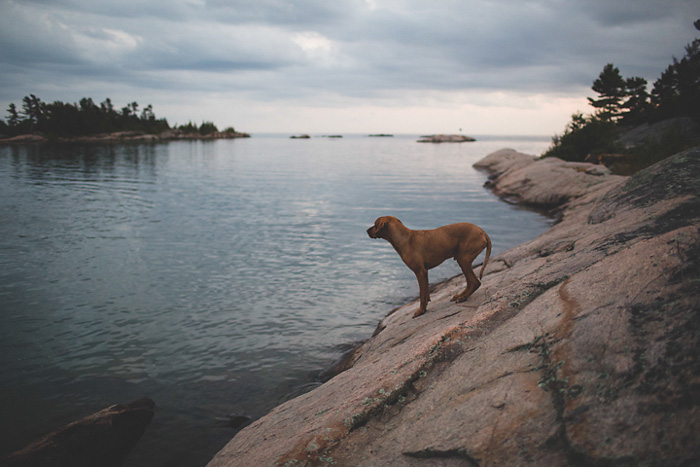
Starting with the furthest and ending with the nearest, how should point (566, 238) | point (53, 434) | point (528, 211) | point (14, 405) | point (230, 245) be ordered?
point (528, 211) < point (230, 245) < point (566, 238) < point (14, 405) < point (53, 434)

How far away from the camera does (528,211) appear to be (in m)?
25.1

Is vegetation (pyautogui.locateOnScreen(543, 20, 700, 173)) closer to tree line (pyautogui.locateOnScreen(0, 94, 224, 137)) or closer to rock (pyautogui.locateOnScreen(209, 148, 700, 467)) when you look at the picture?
rock (pyautogui.locateOnScreen(209, 148, 700, 467))

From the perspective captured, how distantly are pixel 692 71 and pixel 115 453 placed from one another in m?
58.8

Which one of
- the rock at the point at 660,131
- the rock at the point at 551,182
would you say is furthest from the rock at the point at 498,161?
the rock at the point at 551,182

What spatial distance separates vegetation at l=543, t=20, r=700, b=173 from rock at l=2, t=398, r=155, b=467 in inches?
1113

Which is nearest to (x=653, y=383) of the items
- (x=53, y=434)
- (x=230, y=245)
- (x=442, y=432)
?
(x=442, y=432)

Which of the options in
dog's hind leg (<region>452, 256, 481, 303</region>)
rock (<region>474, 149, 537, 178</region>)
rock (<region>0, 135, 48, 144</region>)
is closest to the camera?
dog's hind leg (<region>452, 256, 481, 303</region>)

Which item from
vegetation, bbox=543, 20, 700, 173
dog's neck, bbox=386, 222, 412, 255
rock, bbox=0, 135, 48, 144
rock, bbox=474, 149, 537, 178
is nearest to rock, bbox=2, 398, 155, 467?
dog's neck, bbox=386, 222, 412, 255

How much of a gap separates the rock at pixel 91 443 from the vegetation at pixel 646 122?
28276 millimetres

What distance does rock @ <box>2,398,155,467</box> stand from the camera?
5844 millimetres

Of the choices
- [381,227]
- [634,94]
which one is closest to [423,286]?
[381,227]

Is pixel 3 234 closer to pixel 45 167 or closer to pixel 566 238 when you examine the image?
pixel 566 238

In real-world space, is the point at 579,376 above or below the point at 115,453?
above

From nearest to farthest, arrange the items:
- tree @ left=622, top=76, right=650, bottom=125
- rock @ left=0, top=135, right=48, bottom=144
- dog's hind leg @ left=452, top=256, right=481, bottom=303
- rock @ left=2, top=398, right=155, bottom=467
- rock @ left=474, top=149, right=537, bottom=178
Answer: rock @ left=2, top=398, right=155, bottom=467
dog's hind leg @ left=452, top=256, right=481, bottom=303
rock @ left=474, top=149, right=537, bottom=178
tree @ left=622, top=76, right=650, bottom=125
rock @ left=0, top=135, right=48, bottom=144
